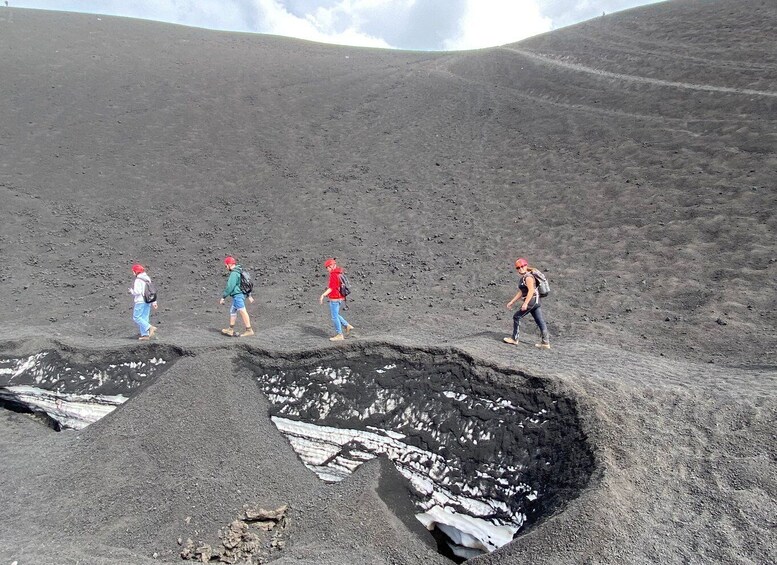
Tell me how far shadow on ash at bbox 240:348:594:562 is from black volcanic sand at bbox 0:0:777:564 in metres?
0.36

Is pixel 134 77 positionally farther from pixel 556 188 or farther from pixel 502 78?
pixel 556 188

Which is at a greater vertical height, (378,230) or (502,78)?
(502,78)

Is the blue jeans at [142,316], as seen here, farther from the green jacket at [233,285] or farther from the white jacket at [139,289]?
the green jacket at [233,285]

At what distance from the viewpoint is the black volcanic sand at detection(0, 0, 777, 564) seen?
20.9ft

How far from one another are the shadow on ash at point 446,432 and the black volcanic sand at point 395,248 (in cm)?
36

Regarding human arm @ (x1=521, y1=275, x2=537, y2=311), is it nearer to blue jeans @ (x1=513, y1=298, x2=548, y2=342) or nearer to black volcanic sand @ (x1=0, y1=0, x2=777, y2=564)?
blue jeans @ (x1=513, y1=298, x2=548, y2=342)

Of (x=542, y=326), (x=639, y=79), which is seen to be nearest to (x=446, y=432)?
(x=542, y=326)

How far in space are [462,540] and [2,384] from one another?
990 centimetres

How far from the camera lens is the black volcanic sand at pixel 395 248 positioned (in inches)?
251

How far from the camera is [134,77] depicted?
90.4ft

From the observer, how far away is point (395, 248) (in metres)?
16.3

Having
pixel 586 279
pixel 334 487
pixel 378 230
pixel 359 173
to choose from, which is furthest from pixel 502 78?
pixel 334 487

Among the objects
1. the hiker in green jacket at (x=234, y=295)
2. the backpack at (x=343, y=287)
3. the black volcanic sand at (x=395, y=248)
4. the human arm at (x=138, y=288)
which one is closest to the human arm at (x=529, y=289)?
the black volcanic sand at (x=395, y=248)

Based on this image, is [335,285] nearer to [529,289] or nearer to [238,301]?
[238,301]
